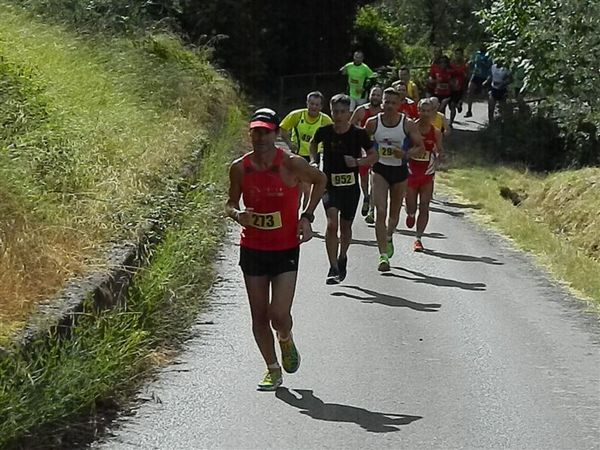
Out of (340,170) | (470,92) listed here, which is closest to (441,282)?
(340,170)

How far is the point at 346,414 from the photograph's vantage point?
300 inches

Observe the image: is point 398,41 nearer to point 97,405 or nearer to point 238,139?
point 238,139

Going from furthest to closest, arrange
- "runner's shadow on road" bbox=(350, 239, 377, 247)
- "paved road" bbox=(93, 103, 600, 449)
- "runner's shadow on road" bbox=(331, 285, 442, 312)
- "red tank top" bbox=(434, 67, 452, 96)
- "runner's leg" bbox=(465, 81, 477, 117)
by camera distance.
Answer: "runner's leg" bbox=(465, 81, 477, 117) → "red tank top" bbox=(434, 67, 452, 96) → "runner's shadow on road" bbox=(350, 239, 377, 247) → "runner's shadow on road" bbox=(331, 285, 442, 312) → "paved road" bbox=(93, 103, 600, 449)

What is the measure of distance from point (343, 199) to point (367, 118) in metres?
2.87

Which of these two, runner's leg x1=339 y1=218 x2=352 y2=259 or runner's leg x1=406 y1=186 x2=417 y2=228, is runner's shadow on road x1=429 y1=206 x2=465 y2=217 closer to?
runner's leg x1=406 y1=186 x2=417 y2=228

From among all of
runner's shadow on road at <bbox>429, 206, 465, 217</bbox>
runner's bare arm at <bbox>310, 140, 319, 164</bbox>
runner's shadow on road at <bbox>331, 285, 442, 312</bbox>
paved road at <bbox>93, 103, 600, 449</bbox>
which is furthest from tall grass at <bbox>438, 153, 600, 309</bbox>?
runner's bare arm at <bbox>310, 140, 319, 164</bbox>

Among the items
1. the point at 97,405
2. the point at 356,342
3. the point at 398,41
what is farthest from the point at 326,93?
the point at 97,405

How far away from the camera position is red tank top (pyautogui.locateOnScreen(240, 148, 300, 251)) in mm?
7910

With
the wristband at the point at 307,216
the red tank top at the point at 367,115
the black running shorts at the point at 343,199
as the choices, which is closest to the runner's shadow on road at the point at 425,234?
the red tank top at the point at 367,115

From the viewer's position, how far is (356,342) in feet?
31.1

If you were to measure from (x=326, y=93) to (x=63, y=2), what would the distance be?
40.4 ft

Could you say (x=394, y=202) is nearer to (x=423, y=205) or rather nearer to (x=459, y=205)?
(x=423, y=205)

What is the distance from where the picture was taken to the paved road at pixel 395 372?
7.24m

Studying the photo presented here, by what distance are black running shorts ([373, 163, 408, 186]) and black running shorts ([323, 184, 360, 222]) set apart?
95 cm
